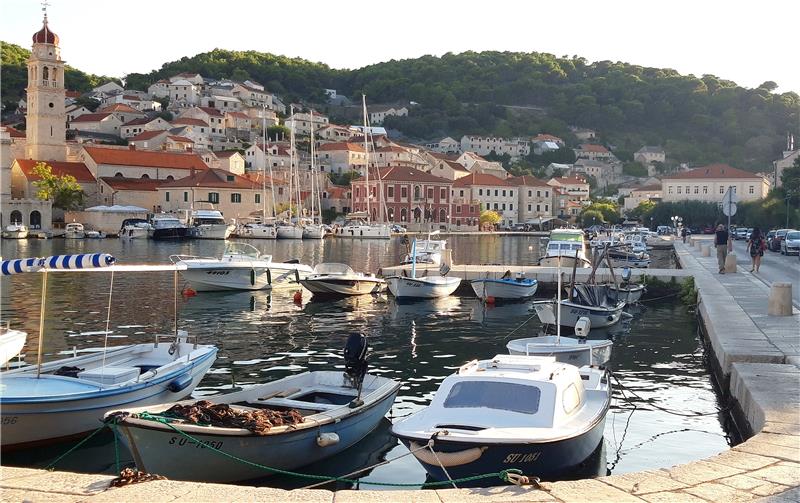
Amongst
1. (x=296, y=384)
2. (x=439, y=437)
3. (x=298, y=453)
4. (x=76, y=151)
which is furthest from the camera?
(x=76, y=151)

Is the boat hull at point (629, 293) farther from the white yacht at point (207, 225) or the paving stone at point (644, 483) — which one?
the white yacht at point (207, 225)

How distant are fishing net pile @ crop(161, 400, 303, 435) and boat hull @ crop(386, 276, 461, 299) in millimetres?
23727

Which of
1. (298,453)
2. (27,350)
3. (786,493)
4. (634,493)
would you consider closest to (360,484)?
(298,453)

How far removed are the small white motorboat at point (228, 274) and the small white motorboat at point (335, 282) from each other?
→ 9.13 ft

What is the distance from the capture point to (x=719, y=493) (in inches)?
327

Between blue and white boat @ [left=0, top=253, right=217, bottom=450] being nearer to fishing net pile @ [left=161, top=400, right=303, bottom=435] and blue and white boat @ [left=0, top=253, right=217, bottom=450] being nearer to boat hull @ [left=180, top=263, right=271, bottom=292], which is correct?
fishing net pile @ [left=161, top=400, right=303, bottom=435]

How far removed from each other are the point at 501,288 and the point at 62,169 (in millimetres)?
94511

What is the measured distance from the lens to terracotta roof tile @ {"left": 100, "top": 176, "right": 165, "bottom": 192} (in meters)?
112

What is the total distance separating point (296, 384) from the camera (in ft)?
47.3

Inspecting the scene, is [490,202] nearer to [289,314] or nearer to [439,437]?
[289,314]

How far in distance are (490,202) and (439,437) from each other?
136 meters

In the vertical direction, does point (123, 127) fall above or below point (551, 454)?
above

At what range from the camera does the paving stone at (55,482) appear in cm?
830

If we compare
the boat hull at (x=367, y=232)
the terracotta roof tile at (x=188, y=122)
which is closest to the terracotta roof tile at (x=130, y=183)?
the boat hull at (x=367, y=232)
